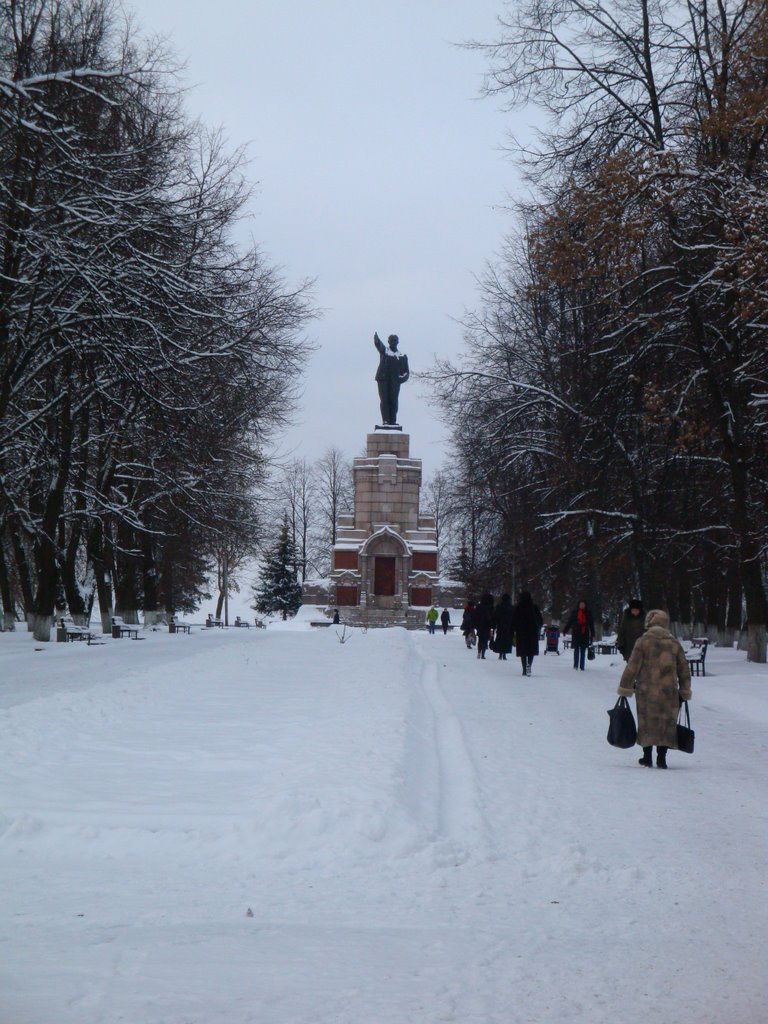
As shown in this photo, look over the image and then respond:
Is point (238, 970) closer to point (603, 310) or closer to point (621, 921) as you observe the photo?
point (621, 921)

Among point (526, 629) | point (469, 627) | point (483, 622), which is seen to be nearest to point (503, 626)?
point (483, 622)

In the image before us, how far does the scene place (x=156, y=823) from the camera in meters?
8.05

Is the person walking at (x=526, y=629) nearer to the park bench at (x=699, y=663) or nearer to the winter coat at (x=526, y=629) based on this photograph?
the winter coat at (x=526, y=629)

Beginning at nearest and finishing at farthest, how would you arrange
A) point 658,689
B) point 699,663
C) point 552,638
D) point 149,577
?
1. point 658,689
2. point 699,663
3. point 552,638
4. point 149,577

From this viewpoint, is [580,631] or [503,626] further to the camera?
[503,626]

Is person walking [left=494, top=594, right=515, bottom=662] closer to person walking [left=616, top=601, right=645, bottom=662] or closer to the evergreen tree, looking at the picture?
person walking [left=616, top=601, right=645, bottom=662]

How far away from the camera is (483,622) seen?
30.2 metres

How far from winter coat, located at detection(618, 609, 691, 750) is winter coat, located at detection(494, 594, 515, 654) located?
631 inches

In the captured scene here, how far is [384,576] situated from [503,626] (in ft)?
106

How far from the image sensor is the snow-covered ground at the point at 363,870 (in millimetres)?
5055

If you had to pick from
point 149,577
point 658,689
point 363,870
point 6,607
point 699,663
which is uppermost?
point 149,577

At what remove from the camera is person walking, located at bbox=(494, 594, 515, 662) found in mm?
28531

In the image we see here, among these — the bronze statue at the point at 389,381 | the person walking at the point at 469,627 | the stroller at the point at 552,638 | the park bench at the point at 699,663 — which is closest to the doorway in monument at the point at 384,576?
the bronze statue at the point at 389,381

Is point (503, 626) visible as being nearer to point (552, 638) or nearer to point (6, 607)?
point (552, 638)
